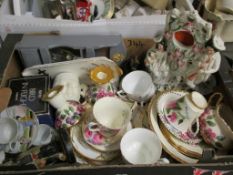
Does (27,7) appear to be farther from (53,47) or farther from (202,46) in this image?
(202,46)

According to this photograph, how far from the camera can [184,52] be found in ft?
2.41

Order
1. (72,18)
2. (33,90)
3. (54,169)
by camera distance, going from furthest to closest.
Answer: (72,18)
(33,90)
(54,169)

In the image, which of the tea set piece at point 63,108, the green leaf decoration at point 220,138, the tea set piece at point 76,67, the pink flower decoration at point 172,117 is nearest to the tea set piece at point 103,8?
the tea set piece at point 76,67

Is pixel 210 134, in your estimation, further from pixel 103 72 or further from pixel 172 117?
pixel 103 72

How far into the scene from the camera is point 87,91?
862 mm

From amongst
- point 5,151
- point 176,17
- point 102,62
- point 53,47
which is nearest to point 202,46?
point 176,17

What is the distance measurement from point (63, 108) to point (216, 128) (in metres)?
0.41

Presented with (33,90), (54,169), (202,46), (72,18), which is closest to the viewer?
(54,169)

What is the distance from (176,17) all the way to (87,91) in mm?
344

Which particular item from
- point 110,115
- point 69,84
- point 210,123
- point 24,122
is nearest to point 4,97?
point 24,122

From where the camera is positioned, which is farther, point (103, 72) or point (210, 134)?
point (103, 72)

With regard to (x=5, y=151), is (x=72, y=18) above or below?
above

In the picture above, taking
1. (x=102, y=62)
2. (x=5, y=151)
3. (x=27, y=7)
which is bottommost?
(x=5, y=151)

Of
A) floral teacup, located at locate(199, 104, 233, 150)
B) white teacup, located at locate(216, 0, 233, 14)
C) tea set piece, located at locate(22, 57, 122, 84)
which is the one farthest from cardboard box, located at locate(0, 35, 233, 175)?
white teacup, located at locate(216, 0, 233, 14)
